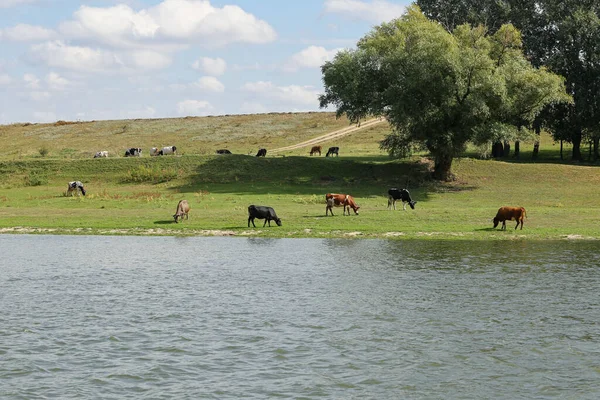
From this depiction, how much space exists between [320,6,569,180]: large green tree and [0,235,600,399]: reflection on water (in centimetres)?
2794

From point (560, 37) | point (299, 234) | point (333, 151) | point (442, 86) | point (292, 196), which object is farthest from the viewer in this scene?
point (333, 151)

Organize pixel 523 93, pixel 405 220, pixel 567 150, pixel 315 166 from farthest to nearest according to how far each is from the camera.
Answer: pixel 567 150
pixel 315 166
pixel 523 93
pixel 405 220

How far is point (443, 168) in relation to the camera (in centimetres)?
6288

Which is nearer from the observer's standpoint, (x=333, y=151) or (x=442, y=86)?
(x=442, y=86)

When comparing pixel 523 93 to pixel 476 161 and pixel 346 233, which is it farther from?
pixel 346 233

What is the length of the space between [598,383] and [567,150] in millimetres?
81713

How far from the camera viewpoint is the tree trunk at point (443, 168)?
6231 cm

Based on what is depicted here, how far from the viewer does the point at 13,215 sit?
151ft

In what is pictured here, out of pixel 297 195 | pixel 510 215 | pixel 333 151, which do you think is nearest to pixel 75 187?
pixel 297 195

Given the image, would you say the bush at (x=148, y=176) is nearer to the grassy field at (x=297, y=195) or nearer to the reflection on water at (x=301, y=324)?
the grassy field at (x=297, y=195)

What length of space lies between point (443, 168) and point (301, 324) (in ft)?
148

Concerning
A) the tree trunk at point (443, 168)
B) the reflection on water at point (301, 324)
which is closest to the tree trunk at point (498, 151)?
the tree trunk at point (443, 168)

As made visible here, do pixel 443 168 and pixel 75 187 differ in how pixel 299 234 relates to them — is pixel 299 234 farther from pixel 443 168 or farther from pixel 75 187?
pixel 443 168

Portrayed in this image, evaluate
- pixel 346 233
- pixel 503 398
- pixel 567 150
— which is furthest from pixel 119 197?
pixel 567 150
